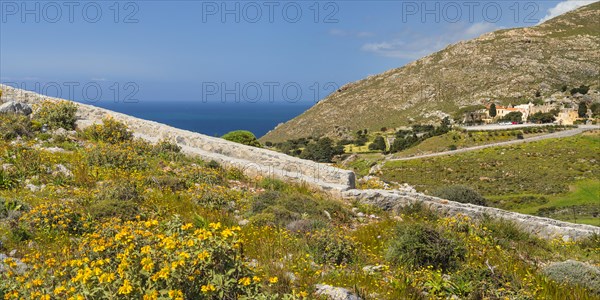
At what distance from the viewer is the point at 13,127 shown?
12.9 metres

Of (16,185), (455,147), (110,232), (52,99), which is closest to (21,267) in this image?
(110,232)

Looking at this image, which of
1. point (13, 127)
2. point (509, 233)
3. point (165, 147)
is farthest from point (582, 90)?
point (13, 127)

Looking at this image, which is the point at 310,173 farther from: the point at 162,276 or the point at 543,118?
the point at 543,118

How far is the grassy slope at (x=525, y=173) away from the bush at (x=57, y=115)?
1205 inches

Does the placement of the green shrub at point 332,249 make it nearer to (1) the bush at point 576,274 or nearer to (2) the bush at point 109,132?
(1) the bush at point 576,274

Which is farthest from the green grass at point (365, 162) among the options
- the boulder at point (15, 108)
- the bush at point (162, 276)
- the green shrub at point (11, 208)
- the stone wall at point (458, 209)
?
the bush at point (162, 276)

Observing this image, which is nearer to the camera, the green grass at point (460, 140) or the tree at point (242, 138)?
the tree at point (242, 138)

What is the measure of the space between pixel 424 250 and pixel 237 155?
30.4ft

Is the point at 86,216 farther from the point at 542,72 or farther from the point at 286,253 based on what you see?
the point at 542,72

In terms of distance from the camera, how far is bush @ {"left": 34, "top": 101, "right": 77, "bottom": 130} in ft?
48.4

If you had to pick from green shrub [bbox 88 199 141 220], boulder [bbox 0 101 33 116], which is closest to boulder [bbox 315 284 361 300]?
green shrub [bbox 88 199 141 220]

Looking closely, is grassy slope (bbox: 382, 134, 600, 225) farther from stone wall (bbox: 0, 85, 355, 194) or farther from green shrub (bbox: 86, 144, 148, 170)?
green shrub (bbox: 86, 144, 148, 170)

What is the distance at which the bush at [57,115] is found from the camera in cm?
1474

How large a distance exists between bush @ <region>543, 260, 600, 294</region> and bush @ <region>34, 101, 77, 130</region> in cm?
1547
